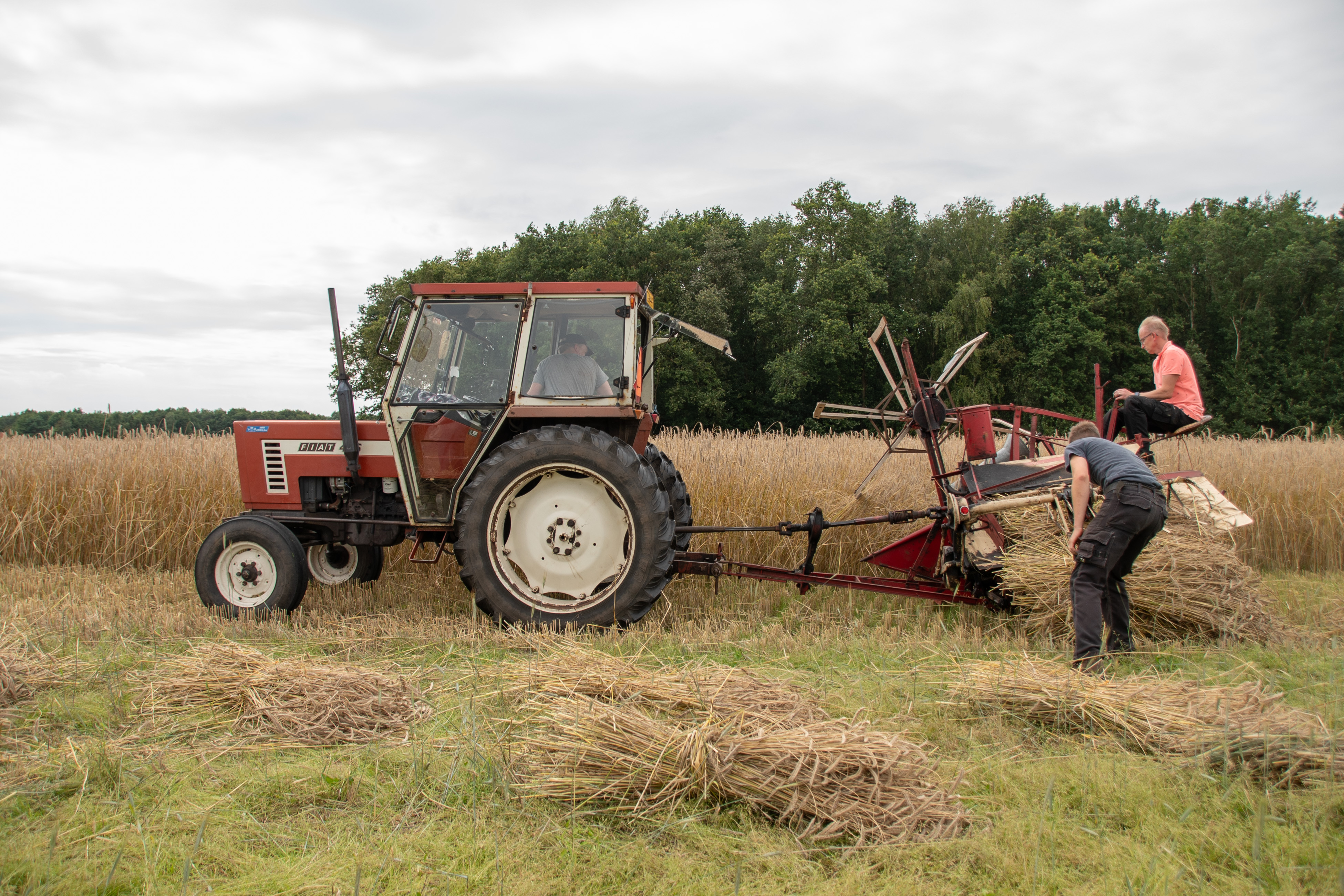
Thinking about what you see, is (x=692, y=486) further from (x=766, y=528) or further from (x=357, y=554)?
(x=357, y=554)

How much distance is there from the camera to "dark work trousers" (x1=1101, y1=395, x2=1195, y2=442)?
584cm

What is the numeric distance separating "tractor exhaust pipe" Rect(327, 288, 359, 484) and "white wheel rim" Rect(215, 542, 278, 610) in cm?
80

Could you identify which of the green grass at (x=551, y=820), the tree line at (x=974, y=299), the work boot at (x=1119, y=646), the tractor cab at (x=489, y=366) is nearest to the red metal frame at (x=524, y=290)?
the tractor cab at (x=489, y=366)

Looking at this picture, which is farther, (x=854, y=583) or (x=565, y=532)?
(x=854, y=583)

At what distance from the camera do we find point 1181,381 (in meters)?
5.92

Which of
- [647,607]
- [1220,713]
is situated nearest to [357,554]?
[647,607]

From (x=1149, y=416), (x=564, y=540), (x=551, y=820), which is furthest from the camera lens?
(x=1149, y=416)

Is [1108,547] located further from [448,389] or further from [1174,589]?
[448,389]

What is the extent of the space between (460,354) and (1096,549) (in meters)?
4.04

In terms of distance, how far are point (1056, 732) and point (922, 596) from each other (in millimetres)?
1886

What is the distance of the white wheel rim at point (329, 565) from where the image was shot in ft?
19.8

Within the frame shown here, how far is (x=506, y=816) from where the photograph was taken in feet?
8.62

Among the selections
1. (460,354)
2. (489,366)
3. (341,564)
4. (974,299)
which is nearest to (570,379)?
(489,366)

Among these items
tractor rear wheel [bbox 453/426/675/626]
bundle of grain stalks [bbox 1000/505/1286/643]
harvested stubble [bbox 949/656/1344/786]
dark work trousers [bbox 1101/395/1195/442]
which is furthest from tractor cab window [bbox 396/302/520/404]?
dark work trousers [bbox 1101/395/1195/442]
